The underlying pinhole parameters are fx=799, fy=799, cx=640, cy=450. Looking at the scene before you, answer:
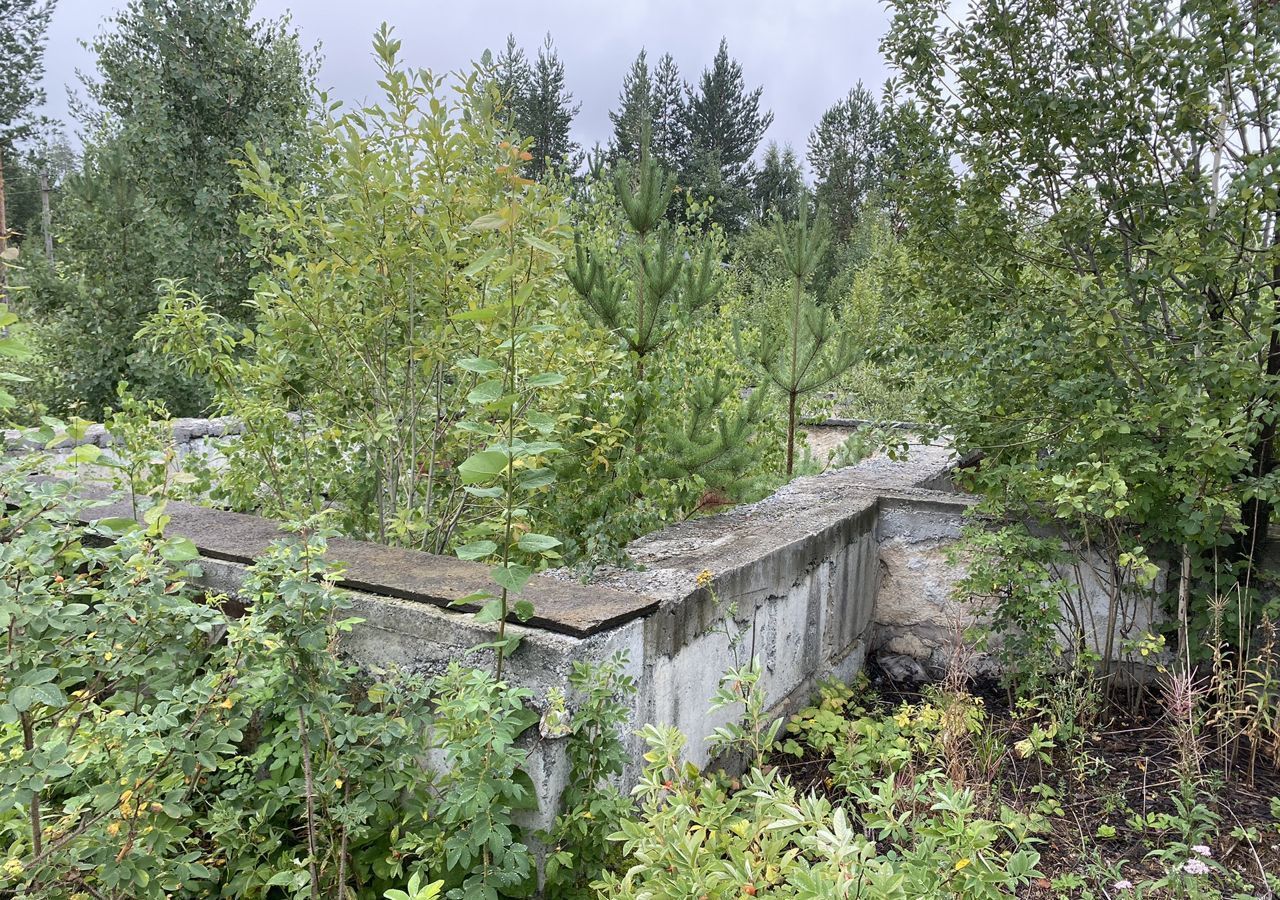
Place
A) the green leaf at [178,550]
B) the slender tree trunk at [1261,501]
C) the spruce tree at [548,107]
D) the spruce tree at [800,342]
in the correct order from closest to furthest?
the green leaf at [178,550], the slender tree trunk at [1261,501], the spruce tree at [800,342], the spruce tree at [548,107]

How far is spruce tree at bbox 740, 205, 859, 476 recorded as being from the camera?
5.61 metres

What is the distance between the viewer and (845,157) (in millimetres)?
32906

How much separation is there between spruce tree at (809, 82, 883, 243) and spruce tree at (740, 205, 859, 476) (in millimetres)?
27353

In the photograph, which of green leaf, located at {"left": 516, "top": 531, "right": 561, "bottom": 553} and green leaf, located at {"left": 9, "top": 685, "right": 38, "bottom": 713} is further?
green leaf, located at {"left": 516, "top": 531, "right": 561, "bottom": 553}

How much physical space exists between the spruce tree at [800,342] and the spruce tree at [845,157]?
27.4m

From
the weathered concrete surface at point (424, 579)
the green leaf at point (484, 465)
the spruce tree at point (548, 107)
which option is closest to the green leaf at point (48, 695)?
the weathered concrete surface at point (424, 579)

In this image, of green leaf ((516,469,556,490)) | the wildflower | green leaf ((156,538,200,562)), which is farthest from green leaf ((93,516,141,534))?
the wildflower

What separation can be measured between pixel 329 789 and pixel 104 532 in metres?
0.66

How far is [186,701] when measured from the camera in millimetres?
1524

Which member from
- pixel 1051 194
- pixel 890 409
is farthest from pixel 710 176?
pixel 1051 194

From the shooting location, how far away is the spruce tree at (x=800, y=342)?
5.61m

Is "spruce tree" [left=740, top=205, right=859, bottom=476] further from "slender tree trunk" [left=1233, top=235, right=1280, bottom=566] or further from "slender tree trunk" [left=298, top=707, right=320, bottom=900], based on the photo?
"slender tree trunk" [left=298, top=707, right=320, bottom=900]

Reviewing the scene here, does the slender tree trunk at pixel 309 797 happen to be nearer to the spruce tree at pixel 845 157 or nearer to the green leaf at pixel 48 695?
the green leaf at pixel 48 695

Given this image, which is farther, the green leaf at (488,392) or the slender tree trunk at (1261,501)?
the slender tree trunk at (1261,501)
